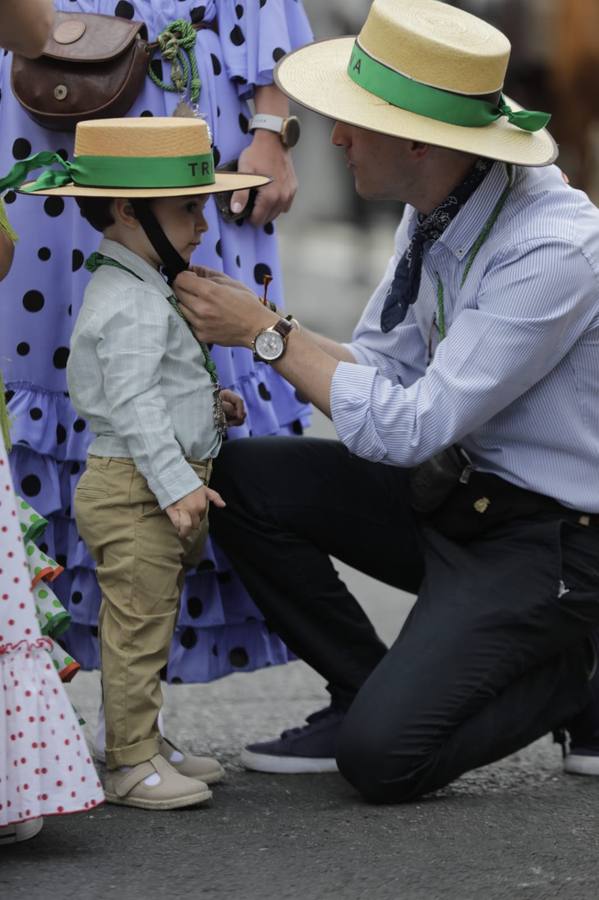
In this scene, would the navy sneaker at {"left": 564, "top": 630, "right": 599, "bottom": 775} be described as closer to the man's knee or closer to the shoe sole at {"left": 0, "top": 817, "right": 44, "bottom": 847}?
the man's knee

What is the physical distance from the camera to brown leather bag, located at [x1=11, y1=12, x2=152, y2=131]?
3.26m

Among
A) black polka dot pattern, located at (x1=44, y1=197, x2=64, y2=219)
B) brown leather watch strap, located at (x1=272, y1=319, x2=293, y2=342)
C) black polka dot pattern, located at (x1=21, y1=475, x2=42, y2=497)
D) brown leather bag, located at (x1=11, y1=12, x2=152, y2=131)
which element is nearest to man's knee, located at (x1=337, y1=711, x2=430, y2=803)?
brown leather watch strap, located at (x1=272, y1=319, x2=293, y2=342)

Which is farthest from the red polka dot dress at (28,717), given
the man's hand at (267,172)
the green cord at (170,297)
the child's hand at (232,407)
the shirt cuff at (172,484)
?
the man's hand at (267,172)

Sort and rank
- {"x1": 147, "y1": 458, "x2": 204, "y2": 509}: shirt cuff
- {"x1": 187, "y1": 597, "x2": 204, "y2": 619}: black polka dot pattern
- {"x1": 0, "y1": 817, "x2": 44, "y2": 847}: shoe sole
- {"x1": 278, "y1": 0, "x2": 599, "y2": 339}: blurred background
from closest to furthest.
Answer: {"x1": 0, "y1": 817, "x2": 44, "y2": 847}: shoe sole
{"x1": 147, "y1": 458, "x2": 204, "y2": 509}: shirt cuff
{"x1": 187, "y1": 597, "x2": 204, "y2": 619}: black polka dot pattern
{"x1": 278, "y1": 0, "x2": 599, "y2": 339}: blurred background

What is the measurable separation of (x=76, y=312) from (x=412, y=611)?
886 mm

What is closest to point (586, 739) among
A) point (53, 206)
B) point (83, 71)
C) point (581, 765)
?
point (581, 765)

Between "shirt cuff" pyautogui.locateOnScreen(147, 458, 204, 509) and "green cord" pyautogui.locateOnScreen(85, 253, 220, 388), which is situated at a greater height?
"green cord" pyautogui.locateOnScreen(85, 253, 220, 388)

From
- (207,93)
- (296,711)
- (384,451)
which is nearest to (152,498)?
(384,451)

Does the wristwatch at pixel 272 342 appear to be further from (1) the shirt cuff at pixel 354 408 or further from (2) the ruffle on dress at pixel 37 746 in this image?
(2) the ruffle on dress at pixel 37 746

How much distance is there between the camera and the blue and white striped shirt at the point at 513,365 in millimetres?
3090

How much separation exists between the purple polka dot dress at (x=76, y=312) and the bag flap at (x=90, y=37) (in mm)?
75

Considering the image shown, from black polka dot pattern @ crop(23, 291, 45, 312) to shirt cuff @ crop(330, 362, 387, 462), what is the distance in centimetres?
68

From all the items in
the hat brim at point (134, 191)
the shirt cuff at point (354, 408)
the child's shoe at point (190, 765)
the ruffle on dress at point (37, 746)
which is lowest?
the child's shoe at point (190, 765)

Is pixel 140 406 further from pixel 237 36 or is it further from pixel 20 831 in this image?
pixel 237 36
